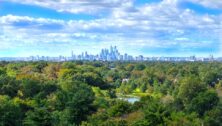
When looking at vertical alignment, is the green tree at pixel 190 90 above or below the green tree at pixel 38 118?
above

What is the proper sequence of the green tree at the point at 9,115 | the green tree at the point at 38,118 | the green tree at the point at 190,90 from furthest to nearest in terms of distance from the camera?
the green tree at the point at 190,90 → the green tree at the point at 9,115 → the green tree at the point at 38,118

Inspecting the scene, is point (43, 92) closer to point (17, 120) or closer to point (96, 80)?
point (17, 120)

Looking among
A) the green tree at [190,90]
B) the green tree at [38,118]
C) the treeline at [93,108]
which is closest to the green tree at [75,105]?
the treeline at [93,108]

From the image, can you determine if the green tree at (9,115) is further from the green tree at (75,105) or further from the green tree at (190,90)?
the green tree at (190,90)

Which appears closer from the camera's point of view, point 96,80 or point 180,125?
point 180,125

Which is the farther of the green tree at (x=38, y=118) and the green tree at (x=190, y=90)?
the green tree at (x=190, y=90)

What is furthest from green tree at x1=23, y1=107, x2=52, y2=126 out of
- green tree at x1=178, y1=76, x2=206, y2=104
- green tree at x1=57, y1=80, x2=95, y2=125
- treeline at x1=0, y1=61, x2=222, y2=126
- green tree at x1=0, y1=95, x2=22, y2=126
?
green tree at x1=178, y1=76, x2=206, y2=104

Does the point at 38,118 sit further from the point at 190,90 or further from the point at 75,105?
the point at 190,90

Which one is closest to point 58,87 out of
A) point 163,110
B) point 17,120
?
point 17,120

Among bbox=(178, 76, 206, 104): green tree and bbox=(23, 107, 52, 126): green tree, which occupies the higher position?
bbox=(178, 76, 206, 104): green tree

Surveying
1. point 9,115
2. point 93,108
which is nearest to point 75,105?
point 93,108

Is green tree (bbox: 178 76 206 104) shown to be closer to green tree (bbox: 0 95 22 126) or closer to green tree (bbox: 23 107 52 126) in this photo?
green tree (bbox: 23 107 52 126)
